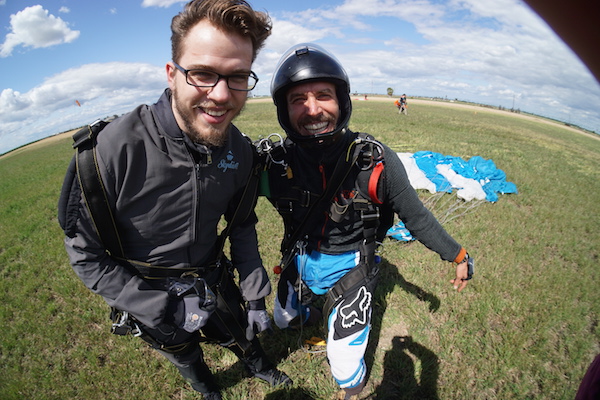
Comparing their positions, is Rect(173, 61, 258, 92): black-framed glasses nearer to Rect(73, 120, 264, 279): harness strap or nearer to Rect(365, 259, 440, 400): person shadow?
Rect(73, 120, 264, 279): harness strap

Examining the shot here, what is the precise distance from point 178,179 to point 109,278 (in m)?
0.82

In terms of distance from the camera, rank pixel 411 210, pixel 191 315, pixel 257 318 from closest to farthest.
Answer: pixel 191 315 < pixel 411 210 < pixel 257 318

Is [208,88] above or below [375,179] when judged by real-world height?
above

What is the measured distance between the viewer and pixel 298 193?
2580mm

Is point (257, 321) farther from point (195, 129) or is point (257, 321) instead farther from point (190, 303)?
point (195, 129)

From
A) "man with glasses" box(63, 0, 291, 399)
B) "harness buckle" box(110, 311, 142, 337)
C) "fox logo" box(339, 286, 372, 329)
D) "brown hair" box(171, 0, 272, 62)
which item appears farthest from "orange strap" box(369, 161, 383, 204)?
"harness buckle" box(110, 311, 142, 337)

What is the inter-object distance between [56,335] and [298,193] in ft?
13.6

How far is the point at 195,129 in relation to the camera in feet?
6.46

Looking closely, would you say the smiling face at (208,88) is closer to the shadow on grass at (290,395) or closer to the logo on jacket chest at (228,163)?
the logo on jacket chest at (228,163)

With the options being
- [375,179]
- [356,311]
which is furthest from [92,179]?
[356,311]

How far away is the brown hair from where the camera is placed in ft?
6.06

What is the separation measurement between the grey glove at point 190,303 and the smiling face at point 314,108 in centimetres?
154

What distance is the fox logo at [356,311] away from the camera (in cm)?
251

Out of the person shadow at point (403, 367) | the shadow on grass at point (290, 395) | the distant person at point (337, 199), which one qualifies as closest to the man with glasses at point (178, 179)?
the distant person at point (337, 199)
